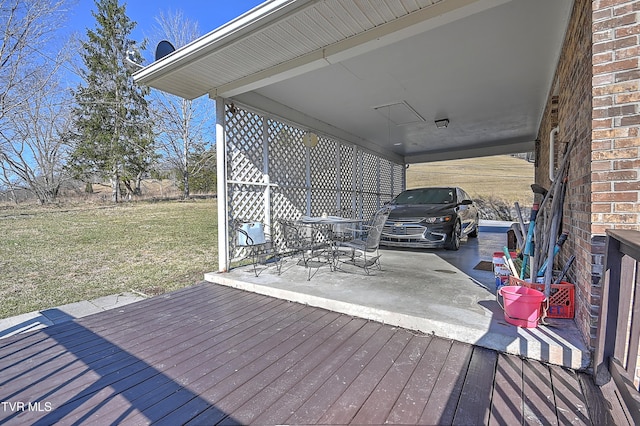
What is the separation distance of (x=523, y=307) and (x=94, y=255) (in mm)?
7299

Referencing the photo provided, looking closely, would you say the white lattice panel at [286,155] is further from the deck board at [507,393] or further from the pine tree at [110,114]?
the pine tree at [110,114]

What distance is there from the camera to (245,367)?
1951 mm

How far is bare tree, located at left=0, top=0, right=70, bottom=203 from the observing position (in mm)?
10195

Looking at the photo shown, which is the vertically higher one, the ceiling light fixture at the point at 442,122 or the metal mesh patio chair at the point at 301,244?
the ceiling light fixture at the point at 442,122

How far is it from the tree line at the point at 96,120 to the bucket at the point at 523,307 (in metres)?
15.5

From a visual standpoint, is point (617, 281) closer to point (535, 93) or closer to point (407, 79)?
point (407, 79)

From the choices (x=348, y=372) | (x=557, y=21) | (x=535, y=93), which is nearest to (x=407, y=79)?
(x=557, y=21)

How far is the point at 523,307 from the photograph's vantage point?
2.19 meters

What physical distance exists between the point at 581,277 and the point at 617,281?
0.59 meters

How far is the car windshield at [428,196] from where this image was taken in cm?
614

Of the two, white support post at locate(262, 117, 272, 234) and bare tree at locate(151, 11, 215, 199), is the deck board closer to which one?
white support post at locate(262, 117, 272, 234)

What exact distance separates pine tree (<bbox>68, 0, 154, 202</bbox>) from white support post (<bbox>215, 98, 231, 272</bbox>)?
14829mm

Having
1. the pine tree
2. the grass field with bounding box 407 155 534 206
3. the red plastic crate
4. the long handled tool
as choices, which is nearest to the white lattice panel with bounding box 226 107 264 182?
the long handled tool

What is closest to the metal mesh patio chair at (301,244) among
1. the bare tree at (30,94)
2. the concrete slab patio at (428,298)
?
the concrete slab patio at (428,298)
